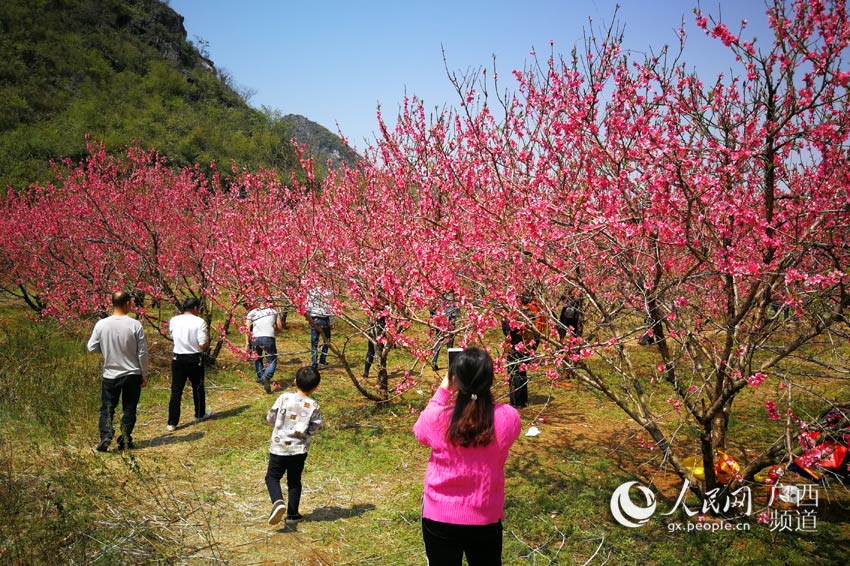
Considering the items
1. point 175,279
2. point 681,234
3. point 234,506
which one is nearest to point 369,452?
point 234,506

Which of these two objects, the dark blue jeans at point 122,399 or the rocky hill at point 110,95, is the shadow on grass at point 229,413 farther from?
the rocky hill at point 110,95

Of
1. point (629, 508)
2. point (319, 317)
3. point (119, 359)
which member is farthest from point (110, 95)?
point (629, 508)

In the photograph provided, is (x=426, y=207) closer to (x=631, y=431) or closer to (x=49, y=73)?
(x=631, y=431)

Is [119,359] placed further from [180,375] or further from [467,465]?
[467,465]

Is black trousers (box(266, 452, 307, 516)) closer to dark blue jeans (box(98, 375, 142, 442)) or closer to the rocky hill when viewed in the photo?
dark blue jeans (box(98, 375, 142, 442))

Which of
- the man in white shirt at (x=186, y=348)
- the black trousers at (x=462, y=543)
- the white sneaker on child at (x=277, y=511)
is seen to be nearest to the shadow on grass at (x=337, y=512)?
the white sneaker on child at (x=277, y=511)

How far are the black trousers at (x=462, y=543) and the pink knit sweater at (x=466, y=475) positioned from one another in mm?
34

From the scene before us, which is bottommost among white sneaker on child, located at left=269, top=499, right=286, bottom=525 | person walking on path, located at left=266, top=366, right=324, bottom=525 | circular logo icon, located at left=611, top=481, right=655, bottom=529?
white sneaker on child, located at left=269, top=499, right=286, bottom=525

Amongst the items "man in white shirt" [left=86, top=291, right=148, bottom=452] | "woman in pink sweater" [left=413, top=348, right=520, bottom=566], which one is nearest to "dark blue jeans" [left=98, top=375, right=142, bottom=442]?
"man in white shirt" [left=86, top=291, right=148, bottom=452]

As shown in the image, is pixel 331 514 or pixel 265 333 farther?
pixel 265 333

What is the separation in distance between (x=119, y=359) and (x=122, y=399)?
45cm

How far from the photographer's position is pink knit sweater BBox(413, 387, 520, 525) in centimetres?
229

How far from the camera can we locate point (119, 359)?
5.50m

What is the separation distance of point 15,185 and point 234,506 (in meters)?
26.6
